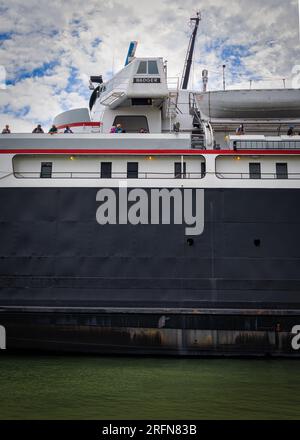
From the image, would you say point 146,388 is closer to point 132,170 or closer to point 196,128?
point 132,170

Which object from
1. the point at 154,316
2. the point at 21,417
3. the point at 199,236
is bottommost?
the point at 21,417

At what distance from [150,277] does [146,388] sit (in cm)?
389

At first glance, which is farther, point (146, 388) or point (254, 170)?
point (254, 170)

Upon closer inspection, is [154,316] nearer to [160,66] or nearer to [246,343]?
[246,343]

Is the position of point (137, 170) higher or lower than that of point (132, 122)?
lower

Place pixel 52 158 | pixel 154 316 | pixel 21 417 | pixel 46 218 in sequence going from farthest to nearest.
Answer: pixel 52 158, pixel 46 218, pixel 154 316, pixel 21 417

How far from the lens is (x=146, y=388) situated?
8.23 m

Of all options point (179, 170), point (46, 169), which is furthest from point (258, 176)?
point (46, 169)

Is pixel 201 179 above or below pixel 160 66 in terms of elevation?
below

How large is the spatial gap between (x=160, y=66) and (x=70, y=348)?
32.1 ft

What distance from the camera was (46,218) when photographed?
12117 mm

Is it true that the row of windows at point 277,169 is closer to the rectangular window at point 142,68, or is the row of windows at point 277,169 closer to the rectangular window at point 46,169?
the rectangular window at point 142,68

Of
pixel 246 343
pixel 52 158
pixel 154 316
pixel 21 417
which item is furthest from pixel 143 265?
pixel 21 417

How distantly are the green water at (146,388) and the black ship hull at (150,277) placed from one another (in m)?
0.61
